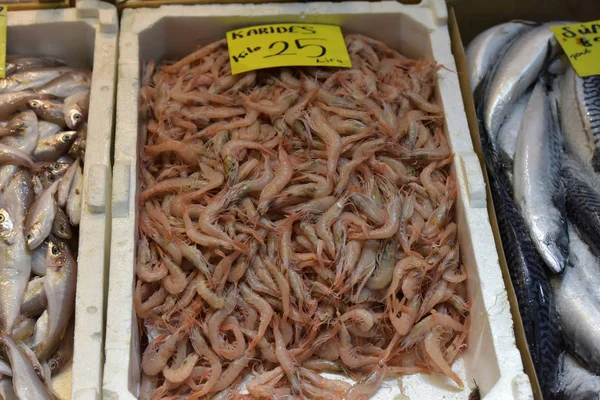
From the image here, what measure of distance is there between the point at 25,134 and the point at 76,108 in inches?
8.0

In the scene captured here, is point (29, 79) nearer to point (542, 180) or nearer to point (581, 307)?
point (542, 180)

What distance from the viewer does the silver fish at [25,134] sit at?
7.47ft

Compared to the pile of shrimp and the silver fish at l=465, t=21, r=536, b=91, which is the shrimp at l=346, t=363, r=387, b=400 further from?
the silver fish at l=465, t=21, r=536, b=91

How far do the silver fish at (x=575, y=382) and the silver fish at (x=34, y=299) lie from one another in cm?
162

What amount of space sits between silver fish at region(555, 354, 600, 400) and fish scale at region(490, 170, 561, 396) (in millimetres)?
45

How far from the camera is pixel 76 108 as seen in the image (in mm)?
2359

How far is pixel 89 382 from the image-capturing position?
1729 mm

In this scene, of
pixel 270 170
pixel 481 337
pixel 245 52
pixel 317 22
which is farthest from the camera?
pixel 317 22

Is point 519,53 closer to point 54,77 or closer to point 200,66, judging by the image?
point 200,66

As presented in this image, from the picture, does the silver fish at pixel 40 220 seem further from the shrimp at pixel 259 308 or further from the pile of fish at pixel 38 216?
the shrimp at pixel 259 308

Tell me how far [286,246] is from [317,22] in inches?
41.9

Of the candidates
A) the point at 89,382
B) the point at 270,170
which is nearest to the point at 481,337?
the point at 270,170

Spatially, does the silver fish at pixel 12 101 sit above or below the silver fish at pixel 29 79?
below

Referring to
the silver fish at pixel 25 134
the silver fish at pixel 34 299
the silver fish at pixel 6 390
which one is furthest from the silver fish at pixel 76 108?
the silver fish at pixel 6 390
